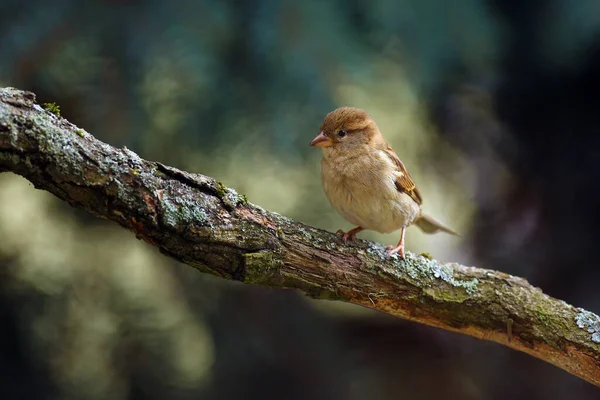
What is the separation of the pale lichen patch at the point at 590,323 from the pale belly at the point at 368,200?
2.12 feet

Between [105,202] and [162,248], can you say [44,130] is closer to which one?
[105,202]

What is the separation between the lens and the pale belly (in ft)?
6.49

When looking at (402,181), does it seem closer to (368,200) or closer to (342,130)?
(368,200)

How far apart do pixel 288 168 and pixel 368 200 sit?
0.44 metres

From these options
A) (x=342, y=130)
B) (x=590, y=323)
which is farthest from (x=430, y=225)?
(x=590, y=323)

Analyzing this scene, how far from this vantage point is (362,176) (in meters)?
1.99

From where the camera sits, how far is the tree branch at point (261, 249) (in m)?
1.16

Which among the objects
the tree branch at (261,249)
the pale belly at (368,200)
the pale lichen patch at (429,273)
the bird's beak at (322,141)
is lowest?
the tree branch at (261,249)

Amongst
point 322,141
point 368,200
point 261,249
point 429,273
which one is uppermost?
point 322,141

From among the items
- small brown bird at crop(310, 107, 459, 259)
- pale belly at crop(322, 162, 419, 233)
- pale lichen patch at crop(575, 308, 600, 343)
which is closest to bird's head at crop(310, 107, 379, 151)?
small brown bird at crop(310, 107, 459, 259)

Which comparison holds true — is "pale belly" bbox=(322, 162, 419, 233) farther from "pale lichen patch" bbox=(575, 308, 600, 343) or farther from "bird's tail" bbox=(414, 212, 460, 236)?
"pale lichen patch" bbox=(575, 308, 600, 343)

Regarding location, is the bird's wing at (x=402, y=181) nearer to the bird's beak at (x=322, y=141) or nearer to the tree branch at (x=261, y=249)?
the bird's beak at (x=322, y=141)

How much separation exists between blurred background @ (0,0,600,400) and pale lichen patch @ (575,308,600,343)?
36.5 inches

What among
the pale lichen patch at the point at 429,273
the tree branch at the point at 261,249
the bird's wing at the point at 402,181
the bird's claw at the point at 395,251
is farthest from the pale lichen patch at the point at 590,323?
the bird's wing at the point at 402,181
